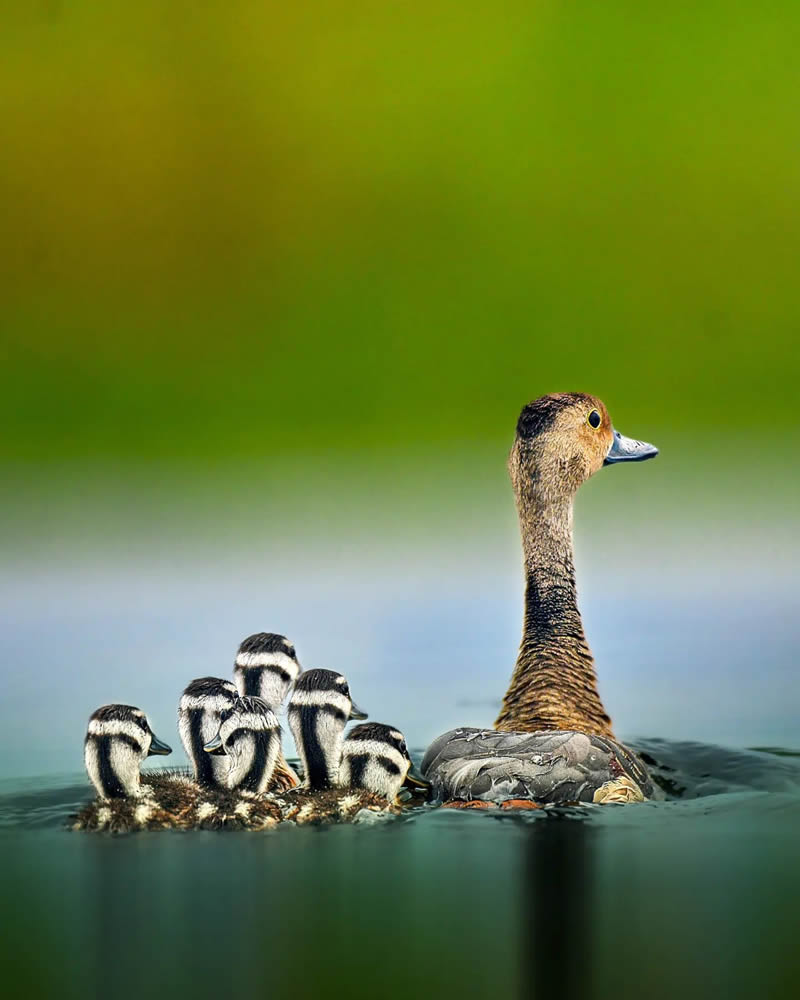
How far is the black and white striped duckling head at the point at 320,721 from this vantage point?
4.14 m

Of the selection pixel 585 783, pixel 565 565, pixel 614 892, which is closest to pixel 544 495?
pixel 565 565

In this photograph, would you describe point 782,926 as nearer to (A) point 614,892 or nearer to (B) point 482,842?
(A) point 614,892

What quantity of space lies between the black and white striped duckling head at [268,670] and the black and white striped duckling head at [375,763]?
0.62 metres

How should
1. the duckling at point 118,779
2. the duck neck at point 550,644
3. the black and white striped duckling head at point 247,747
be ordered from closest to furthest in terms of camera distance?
the duckling at point 118,779 → the black and white striped duckling head at point 247,747 → the duck neck at point 550,644

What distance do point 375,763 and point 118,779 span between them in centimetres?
68

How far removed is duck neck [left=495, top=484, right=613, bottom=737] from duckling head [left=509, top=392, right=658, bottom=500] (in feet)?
0.16

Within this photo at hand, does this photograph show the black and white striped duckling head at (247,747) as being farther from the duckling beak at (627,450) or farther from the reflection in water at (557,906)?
the duckling beak at (627,450)

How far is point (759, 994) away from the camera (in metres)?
2.88

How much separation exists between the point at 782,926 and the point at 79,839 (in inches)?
70.0

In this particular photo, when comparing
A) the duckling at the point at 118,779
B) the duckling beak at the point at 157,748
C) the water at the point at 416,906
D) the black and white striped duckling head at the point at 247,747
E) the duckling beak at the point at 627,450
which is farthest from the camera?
the duckling beak at the point at 627,450

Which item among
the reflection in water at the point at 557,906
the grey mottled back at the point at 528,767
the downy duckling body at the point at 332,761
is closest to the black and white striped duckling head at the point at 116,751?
the downy duckling body at the point at 332,761

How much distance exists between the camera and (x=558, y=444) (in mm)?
4738

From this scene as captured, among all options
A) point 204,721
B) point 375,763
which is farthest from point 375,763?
point 204,721

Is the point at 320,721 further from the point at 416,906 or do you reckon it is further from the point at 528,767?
the point at 416,906
